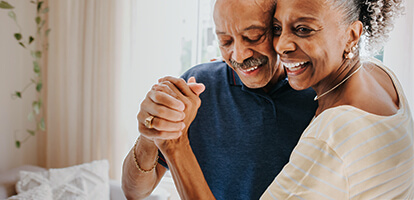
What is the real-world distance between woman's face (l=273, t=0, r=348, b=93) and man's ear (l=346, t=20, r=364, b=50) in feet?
0.05

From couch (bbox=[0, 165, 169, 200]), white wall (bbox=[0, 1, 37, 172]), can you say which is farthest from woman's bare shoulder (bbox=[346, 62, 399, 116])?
white wall (bbox=[0, 1, 37, 172])

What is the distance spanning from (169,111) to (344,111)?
41 centimetres

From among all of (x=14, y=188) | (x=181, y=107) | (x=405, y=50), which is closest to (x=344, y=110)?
(x=181, y=107)

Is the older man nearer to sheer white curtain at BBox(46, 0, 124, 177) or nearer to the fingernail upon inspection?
the fingernail

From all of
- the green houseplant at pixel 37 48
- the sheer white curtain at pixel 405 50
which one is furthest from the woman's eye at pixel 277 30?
the green houseplant at pixel 37 48

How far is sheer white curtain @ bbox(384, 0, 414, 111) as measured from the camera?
6.02 feet

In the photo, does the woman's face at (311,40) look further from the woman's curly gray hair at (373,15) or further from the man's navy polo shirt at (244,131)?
the man's navy polo shirt at (244,131)

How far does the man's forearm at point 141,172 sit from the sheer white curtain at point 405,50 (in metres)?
1.45

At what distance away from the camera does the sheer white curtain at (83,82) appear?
269 cm

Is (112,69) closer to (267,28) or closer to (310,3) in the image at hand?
(267,28)

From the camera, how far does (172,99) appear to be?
2.72 feet

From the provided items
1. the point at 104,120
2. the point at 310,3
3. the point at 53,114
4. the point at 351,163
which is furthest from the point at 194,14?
the point at 351,163

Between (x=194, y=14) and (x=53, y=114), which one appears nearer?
(x=194, y=14)

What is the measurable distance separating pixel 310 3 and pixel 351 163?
30 cm
